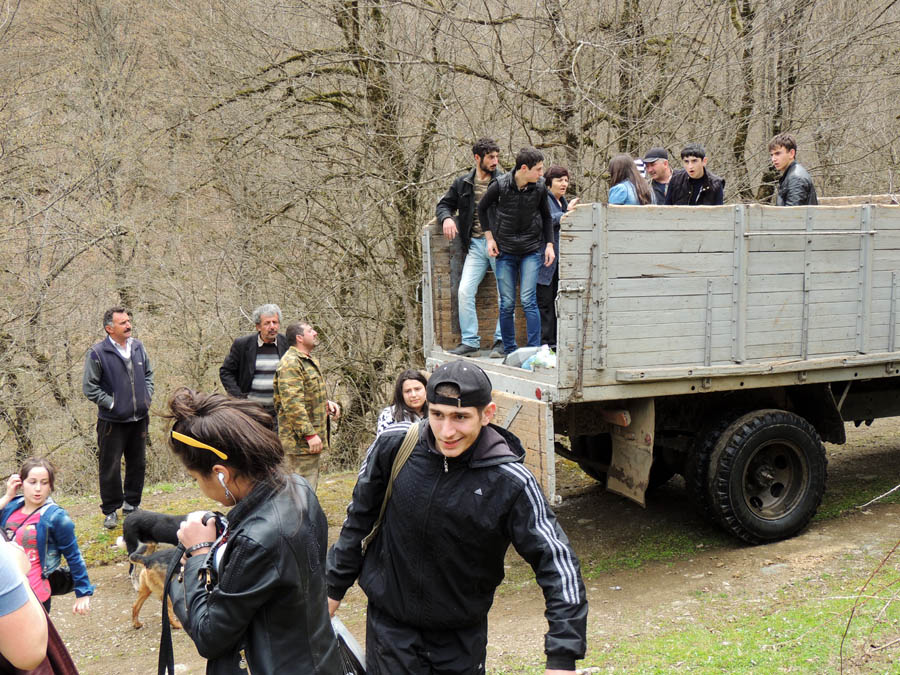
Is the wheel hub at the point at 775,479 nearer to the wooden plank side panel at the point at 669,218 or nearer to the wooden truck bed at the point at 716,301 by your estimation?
the wooden truck bed at the point at 716,301

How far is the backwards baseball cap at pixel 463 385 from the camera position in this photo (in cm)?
272

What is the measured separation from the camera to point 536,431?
5.67 metres

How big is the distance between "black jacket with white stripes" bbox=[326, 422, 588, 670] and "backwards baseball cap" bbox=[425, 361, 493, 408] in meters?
0.15

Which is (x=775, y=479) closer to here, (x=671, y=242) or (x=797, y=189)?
(x=671, y=242)

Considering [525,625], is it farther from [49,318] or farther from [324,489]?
[49,318]

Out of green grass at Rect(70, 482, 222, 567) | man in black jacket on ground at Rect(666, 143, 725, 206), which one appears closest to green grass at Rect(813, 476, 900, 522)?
man in black jacket on ground at Rect(666, 143, 725, 206)

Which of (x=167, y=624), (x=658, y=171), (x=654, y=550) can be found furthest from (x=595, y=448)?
(x=167, y=624)

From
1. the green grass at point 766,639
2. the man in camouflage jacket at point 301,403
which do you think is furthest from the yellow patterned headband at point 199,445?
the man in camouflage jacket at point 301,403

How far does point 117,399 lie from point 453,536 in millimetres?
5516

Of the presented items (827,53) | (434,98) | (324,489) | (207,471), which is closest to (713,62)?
(827,53)

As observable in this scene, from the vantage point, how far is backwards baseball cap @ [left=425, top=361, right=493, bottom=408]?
272cm

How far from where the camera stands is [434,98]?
10.9 meters

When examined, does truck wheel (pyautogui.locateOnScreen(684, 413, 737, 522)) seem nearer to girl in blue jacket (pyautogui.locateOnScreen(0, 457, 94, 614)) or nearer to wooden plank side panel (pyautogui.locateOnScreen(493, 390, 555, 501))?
wooden plank side panel (pyautogui.locateOnScreen(493, 390, 555, 501))

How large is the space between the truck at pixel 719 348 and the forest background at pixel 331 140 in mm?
4540
